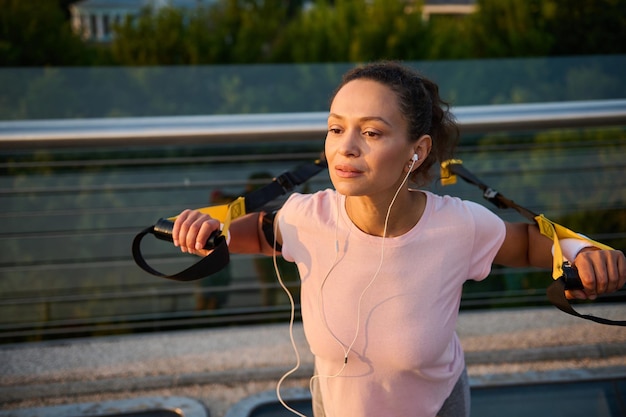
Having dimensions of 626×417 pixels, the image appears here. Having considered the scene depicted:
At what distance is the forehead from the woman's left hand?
0.50 m

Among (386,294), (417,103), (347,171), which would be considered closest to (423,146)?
(417,103)

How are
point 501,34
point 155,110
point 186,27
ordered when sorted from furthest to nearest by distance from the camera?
point 186,27 → point 501,34 → point 155,110

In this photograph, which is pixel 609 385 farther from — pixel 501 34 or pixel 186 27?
pixel 186 27

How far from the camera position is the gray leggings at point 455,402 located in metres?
1.78

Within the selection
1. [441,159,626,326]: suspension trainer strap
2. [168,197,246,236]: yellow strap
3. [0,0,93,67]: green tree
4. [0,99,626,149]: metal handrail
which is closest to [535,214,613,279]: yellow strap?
[441,159,626,326]: suspension trainer strap

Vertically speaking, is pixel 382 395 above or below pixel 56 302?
above

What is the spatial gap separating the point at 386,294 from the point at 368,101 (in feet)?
1.40

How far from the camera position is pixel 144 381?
108 inches

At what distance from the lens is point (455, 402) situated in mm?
1797

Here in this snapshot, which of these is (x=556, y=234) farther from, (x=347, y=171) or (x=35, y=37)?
(x=35, y=37)

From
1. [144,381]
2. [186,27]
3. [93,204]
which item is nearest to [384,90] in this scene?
[144,381]

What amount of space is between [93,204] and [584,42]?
288 inches

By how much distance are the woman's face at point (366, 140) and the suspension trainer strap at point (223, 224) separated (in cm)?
29

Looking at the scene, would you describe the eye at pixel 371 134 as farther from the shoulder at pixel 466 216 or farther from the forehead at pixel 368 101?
the shoulder at pixel 466 216
